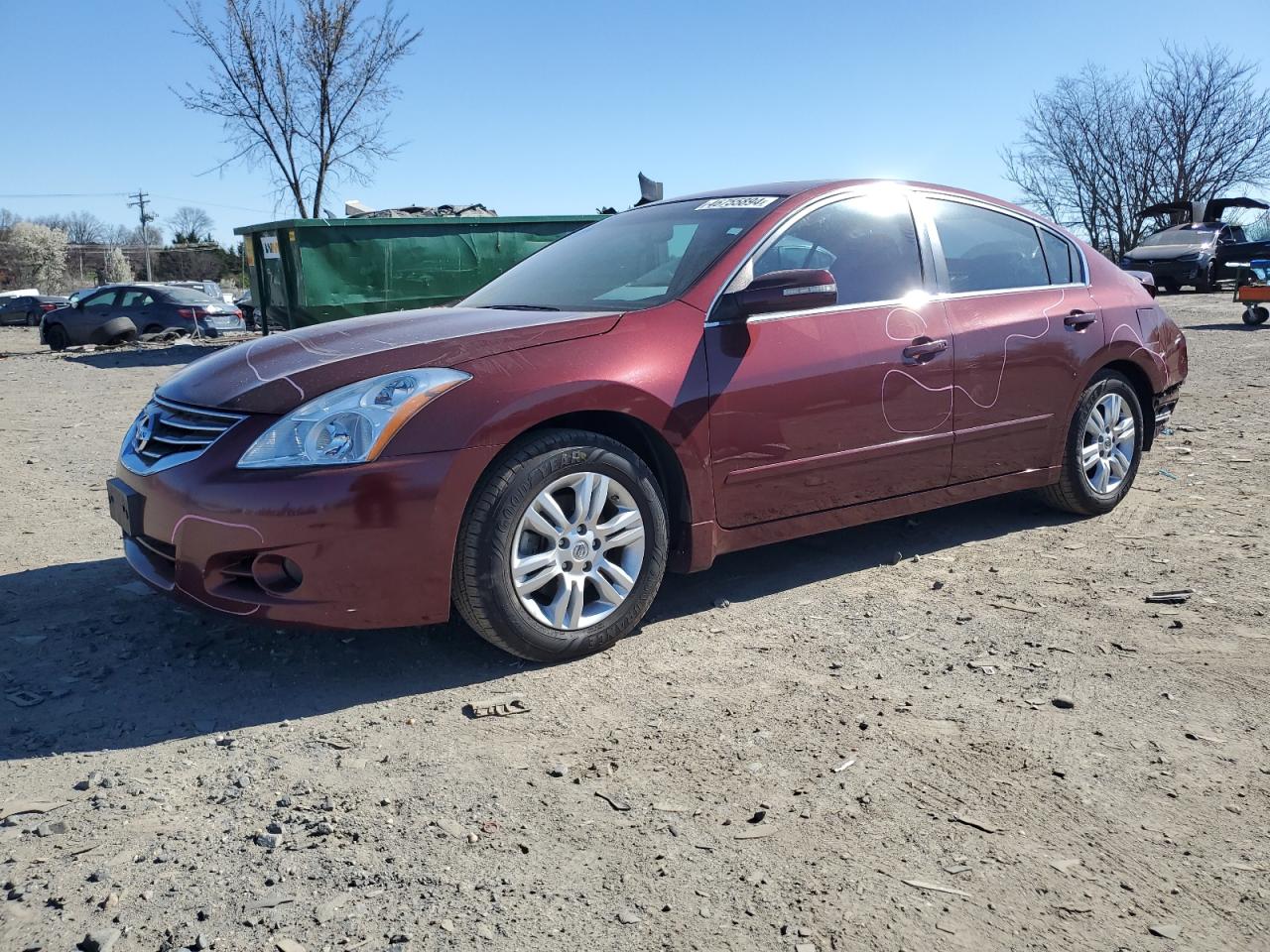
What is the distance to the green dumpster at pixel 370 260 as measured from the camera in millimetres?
14102

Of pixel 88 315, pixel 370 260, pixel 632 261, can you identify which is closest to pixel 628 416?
pixel 632 261

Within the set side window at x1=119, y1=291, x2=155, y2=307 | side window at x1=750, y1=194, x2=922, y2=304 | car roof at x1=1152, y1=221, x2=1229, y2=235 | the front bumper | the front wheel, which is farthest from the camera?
car roof at x1=1152, y1=221, x2=1229, y2=235

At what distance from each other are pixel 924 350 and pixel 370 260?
11.3 metres

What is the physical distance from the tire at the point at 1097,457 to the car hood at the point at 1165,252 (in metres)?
20.8

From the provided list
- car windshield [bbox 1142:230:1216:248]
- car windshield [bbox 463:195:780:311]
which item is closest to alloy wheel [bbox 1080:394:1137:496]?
car windshield [bbox 463:195:780:311]

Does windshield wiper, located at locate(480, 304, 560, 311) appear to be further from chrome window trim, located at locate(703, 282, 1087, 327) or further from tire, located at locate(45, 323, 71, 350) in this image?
tire, located at locate(45, 323, 71, 350)

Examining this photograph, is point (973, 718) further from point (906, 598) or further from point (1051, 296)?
point (1051, 296)

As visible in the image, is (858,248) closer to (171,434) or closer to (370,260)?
(171,434)

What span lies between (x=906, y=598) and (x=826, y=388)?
0.90 meters

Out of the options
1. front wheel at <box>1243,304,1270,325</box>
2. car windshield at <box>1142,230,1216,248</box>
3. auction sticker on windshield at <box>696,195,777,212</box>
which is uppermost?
car windshield at <box>1142,230,1216,248</box>

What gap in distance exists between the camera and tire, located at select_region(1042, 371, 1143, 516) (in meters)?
5.17

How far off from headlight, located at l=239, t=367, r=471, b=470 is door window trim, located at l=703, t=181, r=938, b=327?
117cm

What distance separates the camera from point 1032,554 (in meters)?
4.85

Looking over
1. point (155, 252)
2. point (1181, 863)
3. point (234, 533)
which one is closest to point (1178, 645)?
point (1181, 863)
